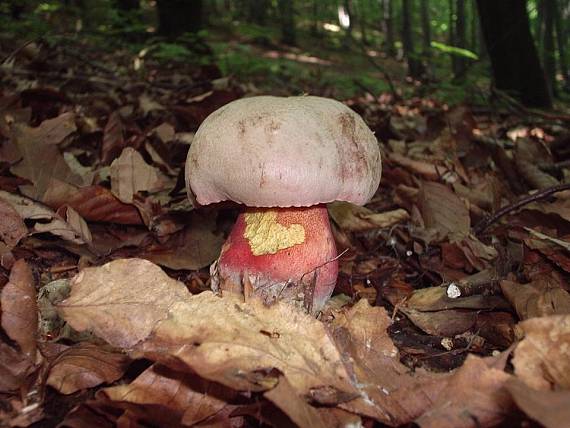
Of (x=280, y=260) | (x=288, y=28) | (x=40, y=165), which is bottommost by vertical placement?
(x=288, y=28)

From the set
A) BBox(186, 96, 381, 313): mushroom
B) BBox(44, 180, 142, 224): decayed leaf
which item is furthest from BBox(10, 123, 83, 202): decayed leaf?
BBox(186, 96, 381, 313): mushroom

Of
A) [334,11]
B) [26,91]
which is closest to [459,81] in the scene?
[26,91]

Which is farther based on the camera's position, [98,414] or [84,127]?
[84,127]

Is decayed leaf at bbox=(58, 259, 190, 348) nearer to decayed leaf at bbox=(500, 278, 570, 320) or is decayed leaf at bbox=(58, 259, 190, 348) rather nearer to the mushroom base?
the mushroom base

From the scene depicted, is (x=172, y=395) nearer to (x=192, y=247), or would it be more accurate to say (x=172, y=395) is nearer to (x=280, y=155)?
(x=280, y=155)

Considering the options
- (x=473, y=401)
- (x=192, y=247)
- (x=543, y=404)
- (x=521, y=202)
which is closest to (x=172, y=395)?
(x=473, y=401)

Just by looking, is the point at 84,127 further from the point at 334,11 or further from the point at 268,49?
the point at 334,11
